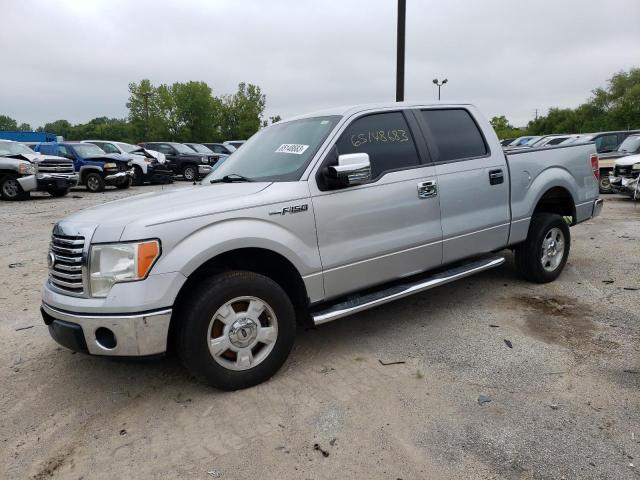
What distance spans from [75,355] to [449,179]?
3301mm

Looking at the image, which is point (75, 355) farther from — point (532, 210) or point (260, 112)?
point (260, 112)

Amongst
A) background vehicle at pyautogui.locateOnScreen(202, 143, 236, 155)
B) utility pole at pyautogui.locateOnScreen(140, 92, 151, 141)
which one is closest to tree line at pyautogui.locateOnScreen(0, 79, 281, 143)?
utility pole at pyautogui.locateOnScreen(140, 92, 151, 141)

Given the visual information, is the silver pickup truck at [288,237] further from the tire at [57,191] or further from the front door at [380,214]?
the tire at [57,191]

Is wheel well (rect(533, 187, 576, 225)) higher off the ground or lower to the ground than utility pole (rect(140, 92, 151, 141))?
lower

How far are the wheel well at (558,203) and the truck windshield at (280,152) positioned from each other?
8.69 feet

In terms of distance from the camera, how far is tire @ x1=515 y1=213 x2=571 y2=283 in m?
4.90

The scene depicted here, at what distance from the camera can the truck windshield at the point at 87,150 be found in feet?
56.6

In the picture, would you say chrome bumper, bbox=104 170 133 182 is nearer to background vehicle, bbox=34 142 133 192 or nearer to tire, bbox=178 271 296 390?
background vehicle, bbox=34 142 133 192

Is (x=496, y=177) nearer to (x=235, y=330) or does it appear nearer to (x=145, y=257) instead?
(x=235, y=330)

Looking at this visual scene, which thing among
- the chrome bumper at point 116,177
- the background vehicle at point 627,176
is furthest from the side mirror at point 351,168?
the chrome bumper at point 116,177

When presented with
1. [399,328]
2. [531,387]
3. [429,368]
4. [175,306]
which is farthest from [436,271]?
[175,306]

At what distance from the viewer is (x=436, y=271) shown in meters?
4.27

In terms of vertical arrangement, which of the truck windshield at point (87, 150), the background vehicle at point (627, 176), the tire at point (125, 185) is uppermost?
the truck windshield at point (87, 150)

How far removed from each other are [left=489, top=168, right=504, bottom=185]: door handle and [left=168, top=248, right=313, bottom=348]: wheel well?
7.11ft
